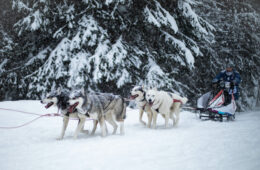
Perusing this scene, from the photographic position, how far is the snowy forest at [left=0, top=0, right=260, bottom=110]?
943cm

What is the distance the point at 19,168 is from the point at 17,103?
20.0 ft

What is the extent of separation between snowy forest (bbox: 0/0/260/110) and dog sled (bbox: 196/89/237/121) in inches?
98.0

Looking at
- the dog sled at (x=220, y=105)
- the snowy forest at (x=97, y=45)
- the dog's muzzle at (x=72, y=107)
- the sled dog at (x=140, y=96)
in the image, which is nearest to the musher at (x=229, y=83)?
the dog sled at (x=220, y=105)

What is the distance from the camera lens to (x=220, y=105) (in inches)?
286

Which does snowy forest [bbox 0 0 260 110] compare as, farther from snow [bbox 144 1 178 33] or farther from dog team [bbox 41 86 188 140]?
dog team [bbox 41 86 188 140]

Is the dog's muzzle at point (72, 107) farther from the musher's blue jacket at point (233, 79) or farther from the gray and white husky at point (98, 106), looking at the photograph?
the musher's blue jacket at point (233, 79)

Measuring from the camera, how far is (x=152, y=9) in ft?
32.6

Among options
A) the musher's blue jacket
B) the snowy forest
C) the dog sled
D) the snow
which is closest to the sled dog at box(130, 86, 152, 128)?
the dog sled

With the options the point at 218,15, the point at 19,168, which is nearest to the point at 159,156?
the point at 19,168

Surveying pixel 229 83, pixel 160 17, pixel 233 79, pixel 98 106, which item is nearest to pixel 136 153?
pixel 98 106

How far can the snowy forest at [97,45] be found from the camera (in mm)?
9430

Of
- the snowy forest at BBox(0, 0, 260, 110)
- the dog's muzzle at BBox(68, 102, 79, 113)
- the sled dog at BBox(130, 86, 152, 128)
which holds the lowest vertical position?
the dog's muzzle at BBox(68, 102, 79, 113)

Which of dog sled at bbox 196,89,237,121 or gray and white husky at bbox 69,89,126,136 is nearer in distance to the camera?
gray and white husky at bbox 69,89,126,136

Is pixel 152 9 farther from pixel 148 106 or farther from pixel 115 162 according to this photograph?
pixel 115 162
